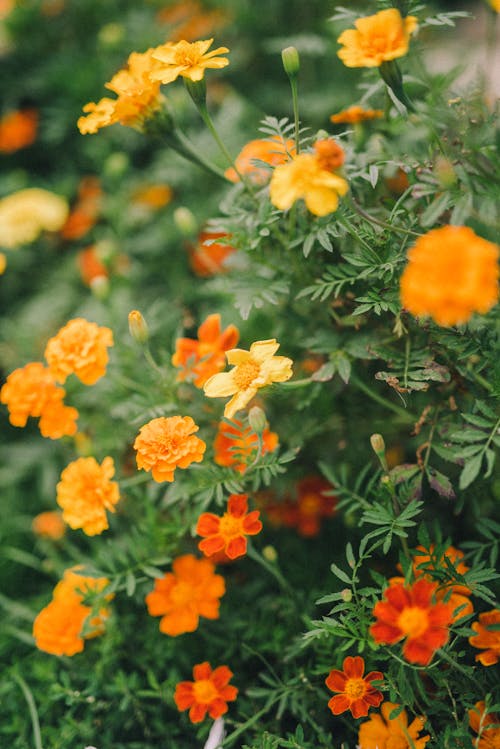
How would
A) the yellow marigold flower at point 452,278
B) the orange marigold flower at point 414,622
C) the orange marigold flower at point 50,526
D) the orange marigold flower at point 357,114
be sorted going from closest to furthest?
the yellow marigold flower at point 452,278
the orange marigold flower at point 414,622
the orange marigold flower at point 357,114
the orange marigold flower at point 50,526

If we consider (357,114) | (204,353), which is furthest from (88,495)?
(357,114)

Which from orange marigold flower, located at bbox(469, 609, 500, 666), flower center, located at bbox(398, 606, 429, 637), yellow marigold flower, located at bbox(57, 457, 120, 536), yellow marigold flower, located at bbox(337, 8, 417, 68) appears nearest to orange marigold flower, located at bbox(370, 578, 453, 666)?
flower center, located at bbox(398, 606, 429, 637)

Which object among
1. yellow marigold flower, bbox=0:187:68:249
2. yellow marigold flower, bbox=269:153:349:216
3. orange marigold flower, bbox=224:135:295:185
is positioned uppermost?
yellow marigold flower, bbox=269:153:349:216

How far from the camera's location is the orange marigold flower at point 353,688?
862 millimetres

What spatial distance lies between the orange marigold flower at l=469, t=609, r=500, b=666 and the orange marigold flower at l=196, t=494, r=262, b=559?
328 mm

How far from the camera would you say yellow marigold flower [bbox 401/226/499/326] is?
2.05 feet

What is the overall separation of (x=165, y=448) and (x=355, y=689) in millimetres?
413

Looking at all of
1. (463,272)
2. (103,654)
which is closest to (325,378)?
(463,272)

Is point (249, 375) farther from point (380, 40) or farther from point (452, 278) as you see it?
point (380, 40)

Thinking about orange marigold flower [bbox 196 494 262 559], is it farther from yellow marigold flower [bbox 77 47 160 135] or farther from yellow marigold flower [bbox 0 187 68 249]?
yellow marigold flower [bbox 0 187 68 249]

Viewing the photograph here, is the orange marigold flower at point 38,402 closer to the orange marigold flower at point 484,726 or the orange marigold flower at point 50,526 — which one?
the orange marigold flower at point 50,526

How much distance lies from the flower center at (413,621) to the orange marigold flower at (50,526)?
0.85 meters

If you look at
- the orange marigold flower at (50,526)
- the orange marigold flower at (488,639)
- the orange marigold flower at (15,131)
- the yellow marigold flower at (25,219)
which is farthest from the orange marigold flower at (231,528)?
the orange marigold flower at (15,131)

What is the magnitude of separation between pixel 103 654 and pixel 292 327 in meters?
0.65
